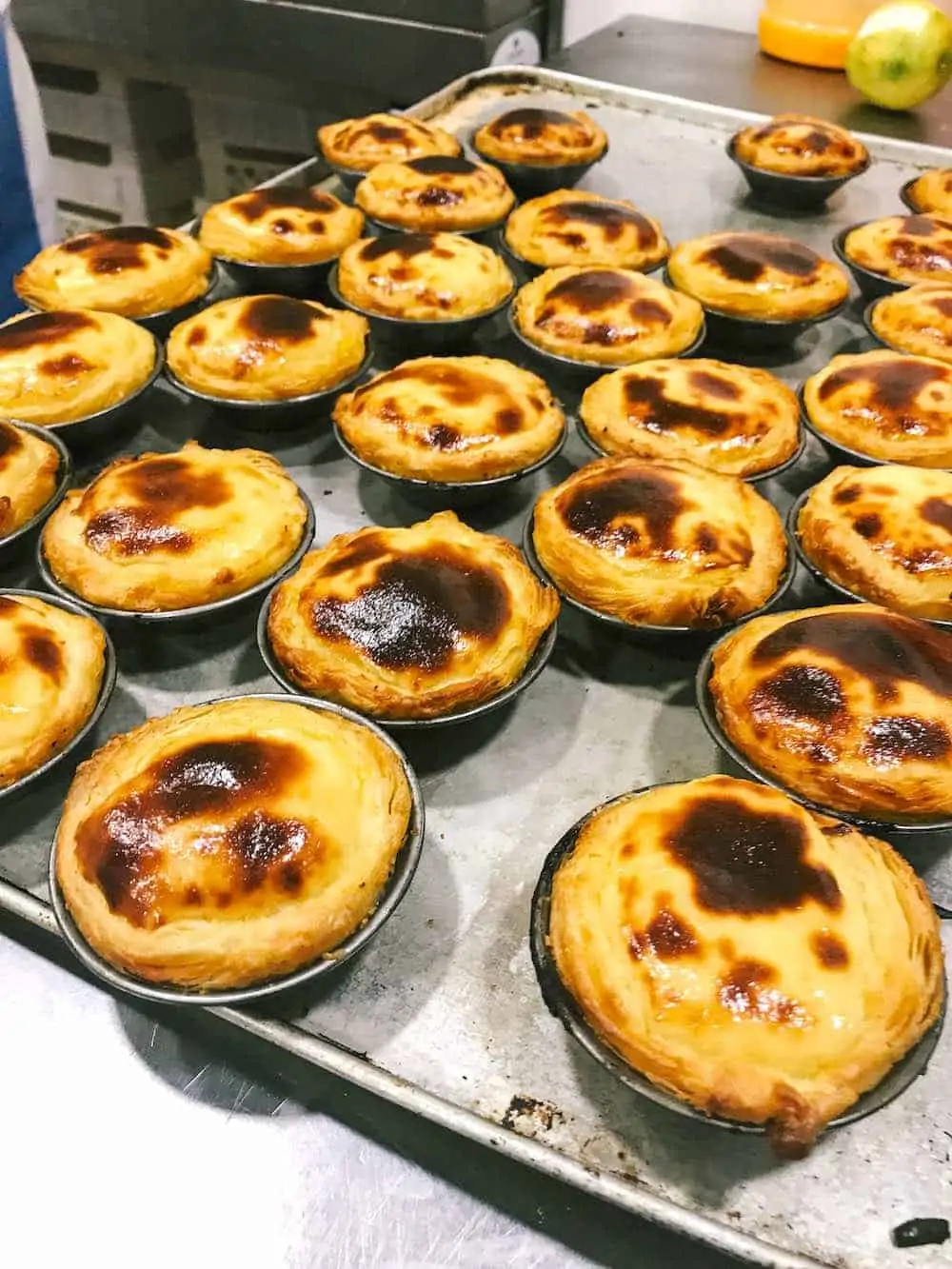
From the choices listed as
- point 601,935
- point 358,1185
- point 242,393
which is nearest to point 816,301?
point 242,393

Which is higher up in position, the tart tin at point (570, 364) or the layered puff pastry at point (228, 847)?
the tart tin at point (570, 364)

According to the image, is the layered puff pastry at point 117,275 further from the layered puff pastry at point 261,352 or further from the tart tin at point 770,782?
the tart tin at point 770,782

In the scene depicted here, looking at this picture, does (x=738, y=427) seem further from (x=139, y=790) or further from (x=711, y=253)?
(x=139, y=790)

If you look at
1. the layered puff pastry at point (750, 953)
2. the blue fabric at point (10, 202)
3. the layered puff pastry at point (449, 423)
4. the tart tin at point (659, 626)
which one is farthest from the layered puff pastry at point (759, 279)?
the blue fabric at point (10, 202)

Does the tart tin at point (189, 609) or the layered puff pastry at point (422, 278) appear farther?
the layered puff pastry at point (422, 278)

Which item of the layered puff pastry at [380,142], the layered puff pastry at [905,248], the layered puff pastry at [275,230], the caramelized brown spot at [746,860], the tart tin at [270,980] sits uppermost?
the layered puff pastry at [380,142]

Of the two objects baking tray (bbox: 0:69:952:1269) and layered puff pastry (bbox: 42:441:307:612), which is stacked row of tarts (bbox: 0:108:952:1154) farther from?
baking tray (bbox: 0:69:952:1269)

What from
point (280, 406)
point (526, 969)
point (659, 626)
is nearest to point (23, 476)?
point (280, 406)
